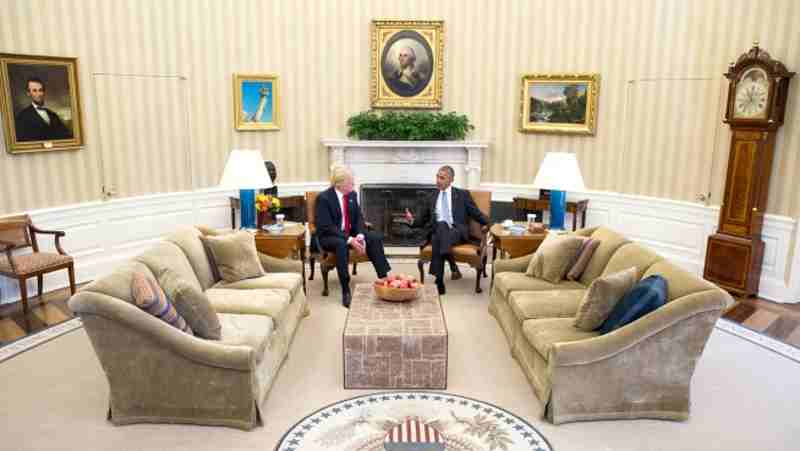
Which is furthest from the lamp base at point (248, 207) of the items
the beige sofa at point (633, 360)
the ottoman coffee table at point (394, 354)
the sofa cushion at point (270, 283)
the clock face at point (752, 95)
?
the clock face at point (752, 95)

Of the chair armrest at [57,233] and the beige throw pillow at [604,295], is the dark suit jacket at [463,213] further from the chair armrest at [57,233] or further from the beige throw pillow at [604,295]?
the chair armrest at [57,233]

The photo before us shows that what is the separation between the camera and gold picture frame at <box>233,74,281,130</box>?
25.6 ft

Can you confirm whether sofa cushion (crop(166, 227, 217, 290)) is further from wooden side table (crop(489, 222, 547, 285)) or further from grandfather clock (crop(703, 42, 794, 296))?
grandfather clock (crop(703, 42, 794, 296))

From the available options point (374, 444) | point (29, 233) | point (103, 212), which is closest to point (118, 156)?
point (103, 212)

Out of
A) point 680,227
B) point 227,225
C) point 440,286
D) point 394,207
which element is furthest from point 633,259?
point 227,225

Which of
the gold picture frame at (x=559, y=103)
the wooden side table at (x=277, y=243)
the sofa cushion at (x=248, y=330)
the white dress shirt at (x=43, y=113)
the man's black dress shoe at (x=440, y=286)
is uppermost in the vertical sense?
the gold picture frame at (x=559, y=103)

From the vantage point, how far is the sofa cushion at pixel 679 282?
373 centimetres

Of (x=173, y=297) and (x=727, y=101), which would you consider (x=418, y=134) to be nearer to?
(x=727, y=101)

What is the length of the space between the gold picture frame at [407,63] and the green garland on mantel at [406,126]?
0.24m

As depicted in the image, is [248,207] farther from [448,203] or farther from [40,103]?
[40,103]

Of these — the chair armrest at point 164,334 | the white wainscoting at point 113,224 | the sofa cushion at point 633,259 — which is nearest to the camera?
the chair armrest at point 164,334

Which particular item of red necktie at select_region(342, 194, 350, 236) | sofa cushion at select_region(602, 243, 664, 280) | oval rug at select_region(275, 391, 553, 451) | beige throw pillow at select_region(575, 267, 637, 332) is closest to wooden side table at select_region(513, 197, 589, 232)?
red necktie at select_region(342, 194, 350, 236)

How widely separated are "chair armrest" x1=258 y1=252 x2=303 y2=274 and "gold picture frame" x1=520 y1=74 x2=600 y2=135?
13.0ft

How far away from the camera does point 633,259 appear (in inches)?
179
